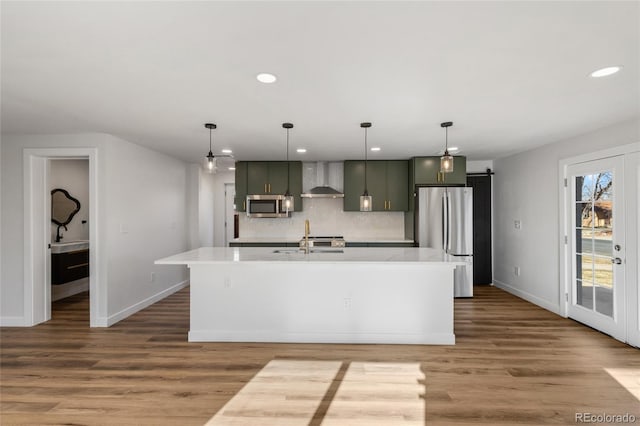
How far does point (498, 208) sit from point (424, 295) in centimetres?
318

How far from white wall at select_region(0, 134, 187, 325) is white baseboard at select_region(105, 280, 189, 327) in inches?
0.5

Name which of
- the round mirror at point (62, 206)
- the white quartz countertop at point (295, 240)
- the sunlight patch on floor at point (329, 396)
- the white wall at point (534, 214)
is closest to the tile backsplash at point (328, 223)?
the white quartz countertop at point (295, 240)

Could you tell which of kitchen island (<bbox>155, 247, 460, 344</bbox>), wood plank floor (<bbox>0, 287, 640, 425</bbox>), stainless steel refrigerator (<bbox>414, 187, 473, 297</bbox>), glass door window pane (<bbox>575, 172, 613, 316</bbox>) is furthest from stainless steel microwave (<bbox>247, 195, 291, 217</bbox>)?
glass door window pane (<bbox>575, 172, 613, 316</bbox>)

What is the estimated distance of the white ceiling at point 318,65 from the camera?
5.03ft

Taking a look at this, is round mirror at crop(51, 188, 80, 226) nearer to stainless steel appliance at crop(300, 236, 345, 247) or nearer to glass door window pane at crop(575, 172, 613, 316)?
stainless steel appliance at crop(300, 236, 345, 247)

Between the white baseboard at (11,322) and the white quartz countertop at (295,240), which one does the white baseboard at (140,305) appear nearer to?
the white baseboard at (11,322)

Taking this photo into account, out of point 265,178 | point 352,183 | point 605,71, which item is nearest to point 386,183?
point 352,183

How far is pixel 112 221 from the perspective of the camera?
3.89 meters

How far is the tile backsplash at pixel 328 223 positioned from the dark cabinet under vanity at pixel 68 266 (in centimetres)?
252

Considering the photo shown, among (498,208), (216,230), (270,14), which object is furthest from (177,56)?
(216,230)

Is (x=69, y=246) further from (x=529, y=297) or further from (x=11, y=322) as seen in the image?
(x=529, y=297)

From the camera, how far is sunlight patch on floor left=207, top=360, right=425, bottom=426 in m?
2.07

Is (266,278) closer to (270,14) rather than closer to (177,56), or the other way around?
(177,56)

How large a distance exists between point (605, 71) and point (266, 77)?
7.40 ft
